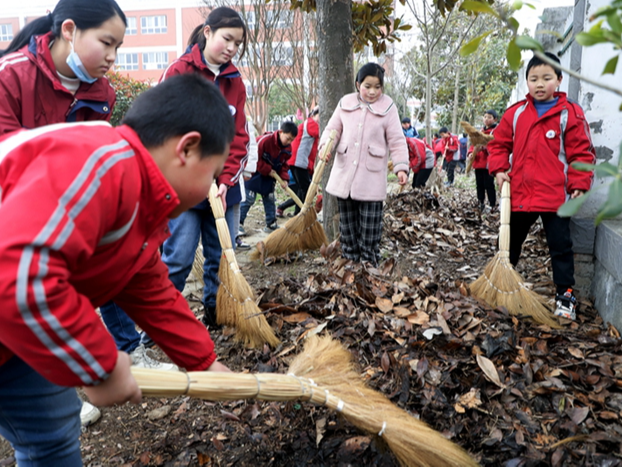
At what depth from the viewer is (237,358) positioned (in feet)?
8.94

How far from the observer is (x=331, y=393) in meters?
1.81

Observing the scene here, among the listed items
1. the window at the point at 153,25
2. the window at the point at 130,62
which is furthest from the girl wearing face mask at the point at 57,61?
the window at the point at 130,62

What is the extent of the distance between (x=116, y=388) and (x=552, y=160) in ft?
9.64

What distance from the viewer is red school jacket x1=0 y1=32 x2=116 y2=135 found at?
191 centimetres

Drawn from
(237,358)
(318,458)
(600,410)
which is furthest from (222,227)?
(600,410)

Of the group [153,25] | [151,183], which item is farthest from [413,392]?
[153,25]

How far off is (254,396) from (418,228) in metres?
4.32

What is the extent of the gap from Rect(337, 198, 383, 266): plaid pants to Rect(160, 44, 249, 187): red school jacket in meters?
1.26

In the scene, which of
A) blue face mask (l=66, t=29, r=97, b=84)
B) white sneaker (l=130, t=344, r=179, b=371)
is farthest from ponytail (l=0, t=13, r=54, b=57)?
white sneaker (l=130, t=344, r=179, b=371)

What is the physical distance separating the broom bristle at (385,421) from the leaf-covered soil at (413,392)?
0.11 metres

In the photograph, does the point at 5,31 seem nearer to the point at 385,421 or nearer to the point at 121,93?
the point at 121,93

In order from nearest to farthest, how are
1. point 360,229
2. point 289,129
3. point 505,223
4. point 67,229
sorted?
point 67,229, point 505,223, point 360,229, point 289,129

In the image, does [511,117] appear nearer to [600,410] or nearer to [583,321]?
[583,321]

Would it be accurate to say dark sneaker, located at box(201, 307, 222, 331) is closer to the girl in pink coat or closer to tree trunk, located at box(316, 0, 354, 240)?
the girl in pink coat
